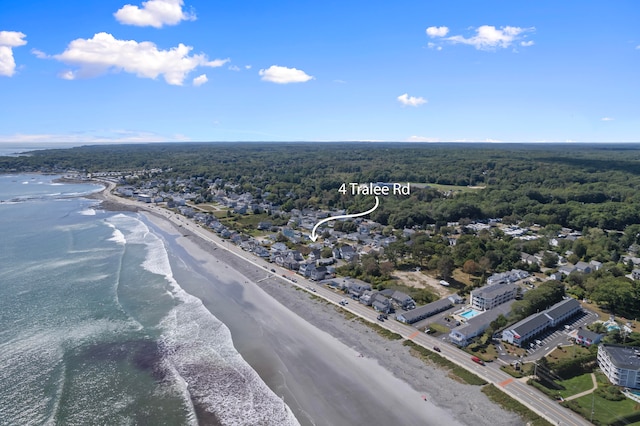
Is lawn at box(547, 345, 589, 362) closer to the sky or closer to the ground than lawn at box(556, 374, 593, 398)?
closer to the ground

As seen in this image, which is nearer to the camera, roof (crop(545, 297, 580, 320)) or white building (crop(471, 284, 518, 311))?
roof (crop(545, 297, 580, 320))

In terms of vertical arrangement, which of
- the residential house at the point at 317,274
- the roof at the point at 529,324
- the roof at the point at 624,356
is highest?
the roof at the point at 624,356

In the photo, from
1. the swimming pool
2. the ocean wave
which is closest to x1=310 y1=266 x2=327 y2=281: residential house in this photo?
the ocean wave

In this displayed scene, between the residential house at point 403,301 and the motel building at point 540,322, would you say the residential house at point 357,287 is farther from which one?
the motel building at point 540,322

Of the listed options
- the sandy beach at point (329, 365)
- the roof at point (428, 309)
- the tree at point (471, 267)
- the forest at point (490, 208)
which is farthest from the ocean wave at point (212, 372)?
the tree at point (471, 267)

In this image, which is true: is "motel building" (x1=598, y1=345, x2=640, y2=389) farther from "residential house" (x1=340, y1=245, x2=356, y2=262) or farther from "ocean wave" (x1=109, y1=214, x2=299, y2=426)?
"residential house" (x1=340, y1=245, x2=356, y2=262)

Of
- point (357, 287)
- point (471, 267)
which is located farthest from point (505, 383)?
point (471, 267)

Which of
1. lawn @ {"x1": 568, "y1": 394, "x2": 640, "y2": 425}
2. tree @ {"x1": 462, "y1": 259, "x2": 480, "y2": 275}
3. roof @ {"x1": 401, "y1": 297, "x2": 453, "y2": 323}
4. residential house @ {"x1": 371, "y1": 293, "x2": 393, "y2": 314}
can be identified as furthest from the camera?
tree @ {"x1": 462, "y1": 259, "x2": 480, "y2": 275}
